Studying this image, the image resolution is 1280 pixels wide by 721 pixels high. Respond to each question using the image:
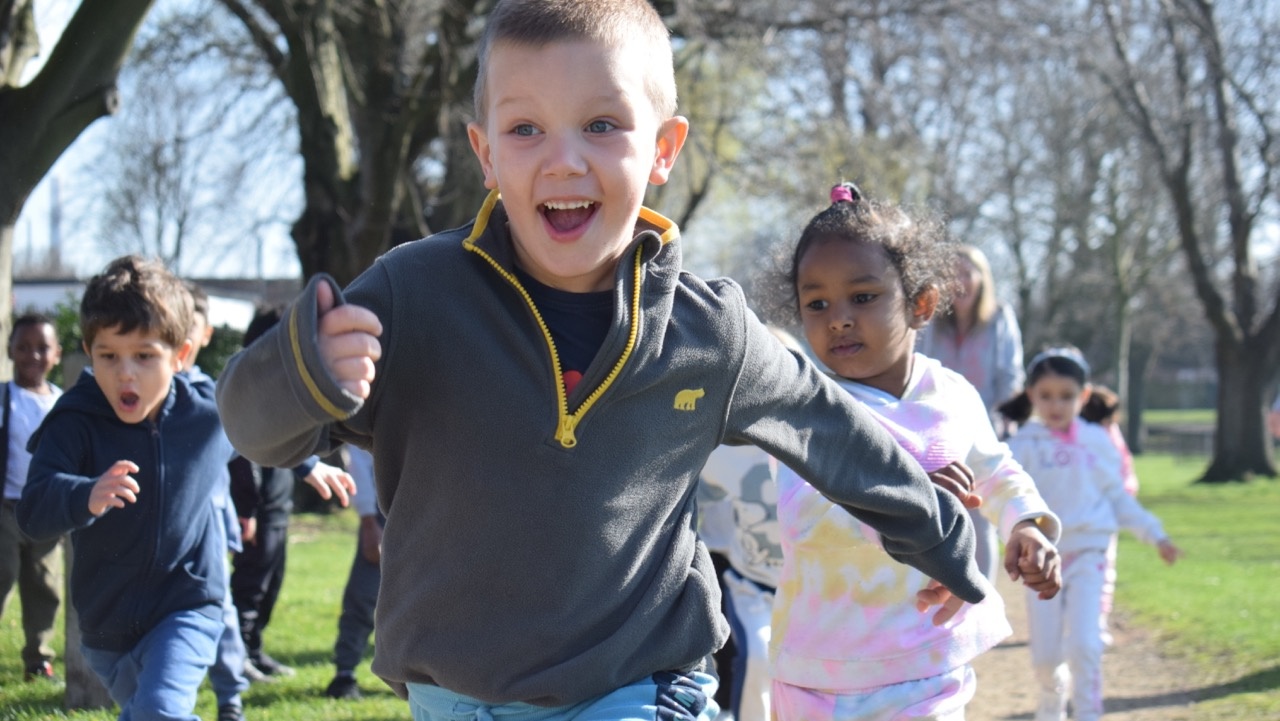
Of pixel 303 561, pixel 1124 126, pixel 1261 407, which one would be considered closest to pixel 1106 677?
pixel 303 561

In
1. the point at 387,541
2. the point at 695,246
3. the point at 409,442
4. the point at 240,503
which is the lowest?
the point at 240,503

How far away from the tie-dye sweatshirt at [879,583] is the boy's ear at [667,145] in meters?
1.18

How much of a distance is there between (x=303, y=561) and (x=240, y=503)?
6308mm

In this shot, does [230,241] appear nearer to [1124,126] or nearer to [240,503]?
[240,503]

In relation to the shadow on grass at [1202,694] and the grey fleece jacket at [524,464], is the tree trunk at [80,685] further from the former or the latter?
the shadow on grass at [1202,694]

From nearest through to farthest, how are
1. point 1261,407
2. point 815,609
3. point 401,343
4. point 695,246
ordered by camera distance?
point 401,343 < point 815,609 < point 1261,407 < point 695,246

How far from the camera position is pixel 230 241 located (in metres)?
20.4

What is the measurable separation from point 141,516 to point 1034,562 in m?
2.90

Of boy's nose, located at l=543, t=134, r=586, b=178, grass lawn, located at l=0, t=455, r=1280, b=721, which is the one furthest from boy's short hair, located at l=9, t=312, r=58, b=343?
boy's nose, located at l=543, t=134, r=586, b=178

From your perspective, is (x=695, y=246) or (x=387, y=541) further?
(x=695, y=246)

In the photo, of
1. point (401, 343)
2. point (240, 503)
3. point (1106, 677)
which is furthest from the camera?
point (1106, 677)

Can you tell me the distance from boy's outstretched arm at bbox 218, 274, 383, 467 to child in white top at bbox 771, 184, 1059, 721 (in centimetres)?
167

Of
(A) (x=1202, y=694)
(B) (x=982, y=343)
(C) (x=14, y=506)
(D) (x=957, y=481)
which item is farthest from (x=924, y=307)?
(C) (x=14, y=506)

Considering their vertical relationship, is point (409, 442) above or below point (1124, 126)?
below
